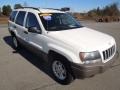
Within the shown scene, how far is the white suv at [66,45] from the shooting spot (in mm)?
4410

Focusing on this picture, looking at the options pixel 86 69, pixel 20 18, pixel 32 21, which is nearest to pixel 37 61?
pixel 32 21

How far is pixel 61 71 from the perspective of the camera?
5.09 metres

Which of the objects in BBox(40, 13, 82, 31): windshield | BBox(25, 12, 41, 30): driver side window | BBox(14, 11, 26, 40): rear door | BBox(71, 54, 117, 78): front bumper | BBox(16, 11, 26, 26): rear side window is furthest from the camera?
BBox(16, 11, 26, 26): rear side window

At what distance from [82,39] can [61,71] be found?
3.39 feet

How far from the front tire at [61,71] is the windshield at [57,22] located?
108cm

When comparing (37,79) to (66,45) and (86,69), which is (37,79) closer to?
(66,45)

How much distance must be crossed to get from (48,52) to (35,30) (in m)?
0.89

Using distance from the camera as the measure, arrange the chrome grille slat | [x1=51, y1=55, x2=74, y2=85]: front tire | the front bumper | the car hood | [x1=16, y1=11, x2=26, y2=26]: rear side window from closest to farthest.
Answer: the front bumper, the car hood, the chrome grille slat, [x1=51, y1=55, x2=74, y2=85]: front tire, [x1=16, y1=11, x2=26, y2=26]: rear side window

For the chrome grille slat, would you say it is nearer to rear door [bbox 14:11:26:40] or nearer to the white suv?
the white suv

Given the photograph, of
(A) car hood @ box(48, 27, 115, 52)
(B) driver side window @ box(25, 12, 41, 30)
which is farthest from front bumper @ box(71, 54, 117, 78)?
(B) driver side window @ box(25, 12, 41, 30)

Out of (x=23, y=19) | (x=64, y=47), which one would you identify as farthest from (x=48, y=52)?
(x=23, y=19)

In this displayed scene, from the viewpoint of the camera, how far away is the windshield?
5688mm

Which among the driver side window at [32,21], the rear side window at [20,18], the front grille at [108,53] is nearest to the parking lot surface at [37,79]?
the front grille at [108,53]

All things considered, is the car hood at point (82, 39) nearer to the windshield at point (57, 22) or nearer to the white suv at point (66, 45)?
the white suv at point (66, 45)
